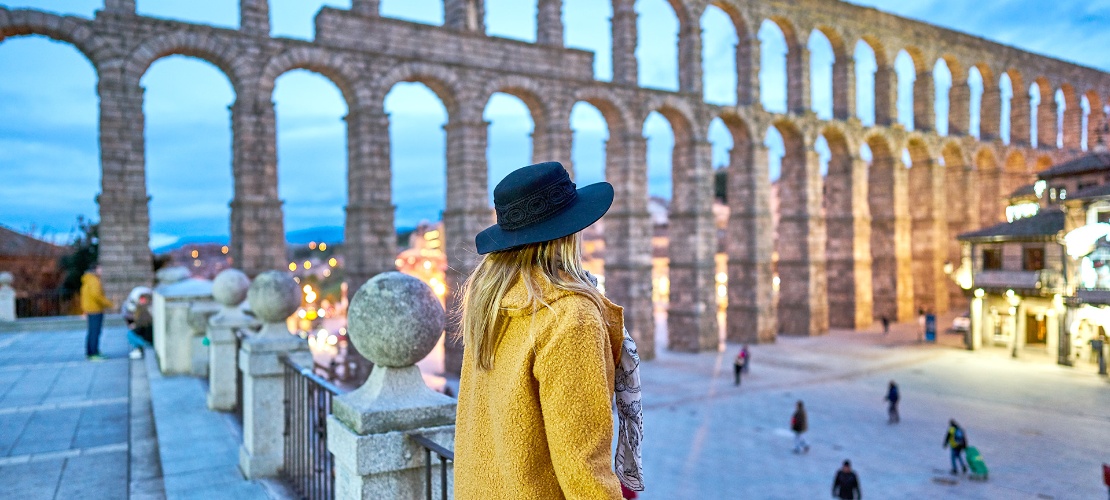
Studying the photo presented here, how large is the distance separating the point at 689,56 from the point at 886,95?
12.4m

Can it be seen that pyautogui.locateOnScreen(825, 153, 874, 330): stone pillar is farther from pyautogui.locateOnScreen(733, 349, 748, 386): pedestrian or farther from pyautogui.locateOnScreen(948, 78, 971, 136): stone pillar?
pyautogui.locateOnScreen(733, 349, 748, 386): pedestrian

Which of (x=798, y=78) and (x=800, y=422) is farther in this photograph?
(x=798, y=78)

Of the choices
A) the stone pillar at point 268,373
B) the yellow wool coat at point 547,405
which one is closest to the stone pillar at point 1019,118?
the stone pillar at point 268,373

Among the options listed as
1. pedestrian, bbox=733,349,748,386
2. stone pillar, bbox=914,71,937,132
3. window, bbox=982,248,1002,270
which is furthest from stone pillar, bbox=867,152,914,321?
pedestrian, bbox=733,349,748,386

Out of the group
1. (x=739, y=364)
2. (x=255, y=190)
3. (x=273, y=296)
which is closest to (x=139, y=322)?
(x=255, y=190)

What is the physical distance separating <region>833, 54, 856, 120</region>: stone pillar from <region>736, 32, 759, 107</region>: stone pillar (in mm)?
5450

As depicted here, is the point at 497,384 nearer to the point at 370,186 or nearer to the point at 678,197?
the point at 370,186

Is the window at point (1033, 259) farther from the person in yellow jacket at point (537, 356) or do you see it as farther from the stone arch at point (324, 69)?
the person in yellow jacket at point (537, 356)

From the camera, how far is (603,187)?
1.93 m

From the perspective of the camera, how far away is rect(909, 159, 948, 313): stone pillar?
110ft

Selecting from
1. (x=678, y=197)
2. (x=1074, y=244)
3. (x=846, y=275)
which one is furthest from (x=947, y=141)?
(x=678, y=197)

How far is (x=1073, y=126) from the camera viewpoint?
4181cm

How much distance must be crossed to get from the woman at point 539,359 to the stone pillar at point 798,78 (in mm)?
28817

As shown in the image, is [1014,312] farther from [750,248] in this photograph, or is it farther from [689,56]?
[689,56]
